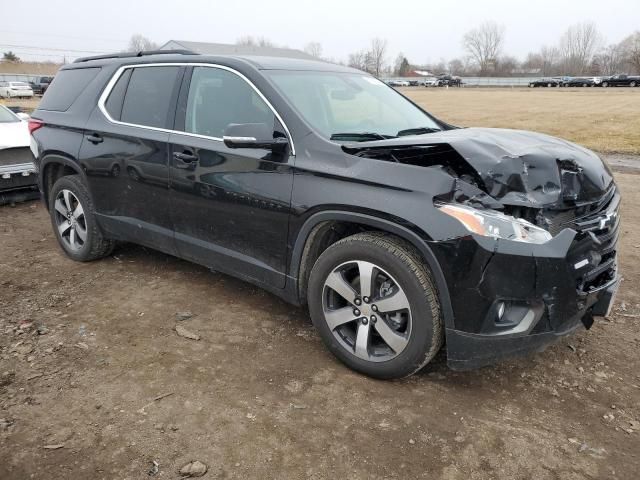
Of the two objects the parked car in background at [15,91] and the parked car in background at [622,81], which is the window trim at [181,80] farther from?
the parked car in background at [622,81]

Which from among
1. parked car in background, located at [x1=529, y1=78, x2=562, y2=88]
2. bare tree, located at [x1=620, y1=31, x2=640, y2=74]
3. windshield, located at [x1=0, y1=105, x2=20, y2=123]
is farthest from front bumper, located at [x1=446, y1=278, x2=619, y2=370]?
bare tree, located at [x1=620, y1=31, x2=640, y2=74]

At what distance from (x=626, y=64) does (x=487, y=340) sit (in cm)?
11904

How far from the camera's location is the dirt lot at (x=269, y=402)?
7.93 ft

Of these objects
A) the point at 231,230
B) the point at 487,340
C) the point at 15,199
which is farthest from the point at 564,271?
the point at 15,199

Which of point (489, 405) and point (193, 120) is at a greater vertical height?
point (193, 120)

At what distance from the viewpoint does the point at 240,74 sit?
3527 millimetres

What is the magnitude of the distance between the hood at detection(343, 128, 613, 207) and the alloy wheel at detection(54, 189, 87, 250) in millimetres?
2958

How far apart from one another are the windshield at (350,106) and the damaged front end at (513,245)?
1.88 ft

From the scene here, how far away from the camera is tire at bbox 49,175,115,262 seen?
4.64 m

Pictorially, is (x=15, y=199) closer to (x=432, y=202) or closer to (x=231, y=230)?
(x=231, y=230)

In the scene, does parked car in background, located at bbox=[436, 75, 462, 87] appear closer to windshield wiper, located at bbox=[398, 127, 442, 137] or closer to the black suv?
windshield wiper, located at bbox=[398, 127, 442, 137]

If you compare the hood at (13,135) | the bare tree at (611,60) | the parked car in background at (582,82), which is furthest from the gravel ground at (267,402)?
the bare tree at (611,60)

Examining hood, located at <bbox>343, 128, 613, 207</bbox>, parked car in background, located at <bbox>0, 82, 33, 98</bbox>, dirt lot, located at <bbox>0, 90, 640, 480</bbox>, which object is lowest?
parked car in background, located at <bbox>0, 82, 33, 98</bbox>

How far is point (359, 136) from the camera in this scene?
134 inches
